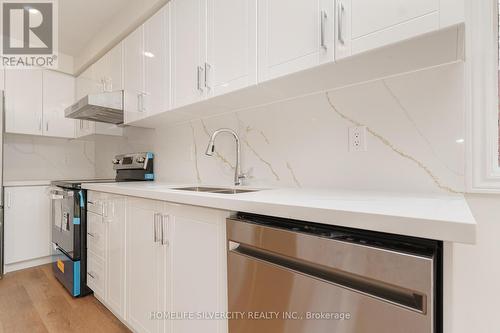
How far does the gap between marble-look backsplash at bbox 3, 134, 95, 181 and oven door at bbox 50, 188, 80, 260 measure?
98cm

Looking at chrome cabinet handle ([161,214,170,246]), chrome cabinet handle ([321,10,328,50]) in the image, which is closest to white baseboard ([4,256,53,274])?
chrome cabinet handle ([161,214,170,246])

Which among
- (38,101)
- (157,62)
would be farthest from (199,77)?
(38,101)

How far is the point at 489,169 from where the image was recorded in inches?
38.0

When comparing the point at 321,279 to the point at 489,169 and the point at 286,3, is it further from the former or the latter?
the point at 286,3

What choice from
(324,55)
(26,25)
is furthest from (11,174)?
(324,55)

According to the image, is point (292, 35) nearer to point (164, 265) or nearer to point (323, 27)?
point (323, 27)

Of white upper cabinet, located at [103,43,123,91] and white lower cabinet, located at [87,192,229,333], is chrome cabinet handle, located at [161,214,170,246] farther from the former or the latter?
white upper cabinet, located at [103,43,123,91]

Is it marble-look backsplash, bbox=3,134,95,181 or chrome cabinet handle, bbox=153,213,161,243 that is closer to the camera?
chrome cabinet handle, bbox=153,213,161,243

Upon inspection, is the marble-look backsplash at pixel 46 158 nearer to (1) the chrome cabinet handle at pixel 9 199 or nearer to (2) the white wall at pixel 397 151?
(1) the chrome cabinet handle at pixel 9 199

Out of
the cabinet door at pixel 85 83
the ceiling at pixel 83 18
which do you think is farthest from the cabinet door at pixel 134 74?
the cabinet door at pixel 85 83

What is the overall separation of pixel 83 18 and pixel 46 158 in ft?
6.04

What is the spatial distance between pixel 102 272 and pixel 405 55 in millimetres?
2264

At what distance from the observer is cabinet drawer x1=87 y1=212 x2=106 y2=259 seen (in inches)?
74.4

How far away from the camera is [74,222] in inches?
83.1
